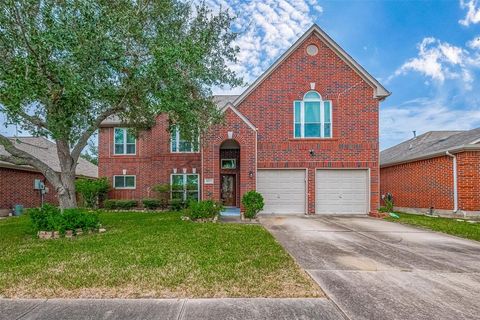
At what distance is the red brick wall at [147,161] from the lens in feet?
54.6

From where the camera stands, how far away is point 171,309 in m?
3.56

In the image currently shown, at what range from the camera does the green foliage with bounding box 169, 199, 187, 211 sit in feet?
51.6

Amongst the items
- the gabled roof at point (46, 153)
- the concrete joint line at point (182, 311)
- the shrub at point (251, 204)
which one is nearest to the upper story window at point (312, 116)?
the shrub at point (251, 204)

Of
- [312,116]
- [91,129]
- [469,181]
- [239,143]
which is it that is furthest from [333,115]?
[91,129]

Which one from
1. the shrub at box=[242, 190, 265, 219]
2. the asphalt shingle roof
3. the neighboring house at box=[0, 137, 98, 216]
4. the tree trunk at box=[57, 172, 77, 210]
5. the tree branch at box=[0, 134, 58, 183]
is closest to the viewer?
the tree branch at box=[0, 134, 58, 183]

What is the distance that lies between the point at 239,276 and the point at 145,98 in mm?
6053

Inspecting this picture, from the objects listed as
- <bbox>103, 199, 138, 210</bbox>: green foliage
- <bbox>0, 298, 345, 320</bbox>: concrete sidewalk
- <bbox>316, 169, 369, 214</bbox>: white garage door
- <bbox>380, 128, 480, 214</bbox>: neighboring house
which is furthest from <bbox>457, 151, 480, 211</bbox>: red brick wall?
<bbox>103, 199, 138, 210</bbox>: green foliage

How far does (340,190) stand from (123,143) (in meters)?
13.1

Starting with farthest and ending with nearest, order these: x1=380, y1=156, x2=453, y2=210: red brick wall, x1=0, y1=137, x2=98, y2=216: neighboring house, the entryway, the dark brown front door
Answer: the dark brown front door, the entryway, x1=0, y1=137, x2=98, y2=216: neighboring house, x1=380, y1=156, x2=453, y2=210: red brick wall

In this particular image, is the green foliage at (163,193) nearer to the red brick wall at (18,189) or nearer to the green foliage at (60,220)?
the green foliage at (60,220)

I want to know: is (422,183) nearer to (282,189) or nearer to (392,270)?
(282,189)

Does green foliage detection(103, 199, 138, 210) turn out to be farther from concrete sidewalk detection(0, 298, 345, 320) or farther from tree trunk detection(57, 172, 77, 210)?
A: concrete sidewalk detection(0, 298, 345, 320)

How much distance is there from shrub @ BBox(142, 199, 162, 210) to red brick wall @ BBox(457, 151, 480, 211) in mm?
15240

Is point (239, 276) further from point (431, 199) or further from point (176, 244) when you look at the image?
point (431, 199)
